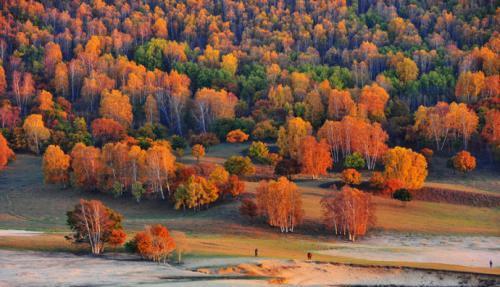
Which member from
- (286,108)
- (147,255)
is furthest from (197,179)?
(286,108)

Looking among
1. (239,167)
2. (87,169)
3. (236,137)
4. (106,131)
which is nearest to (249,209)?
(239,167)

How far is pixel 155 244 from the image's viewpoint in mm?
74500

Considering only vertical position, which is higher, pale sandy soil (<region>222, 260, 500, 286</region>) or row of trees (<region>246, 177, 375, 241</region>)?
row of trees (<region>246, 177, 375, 241</region>)

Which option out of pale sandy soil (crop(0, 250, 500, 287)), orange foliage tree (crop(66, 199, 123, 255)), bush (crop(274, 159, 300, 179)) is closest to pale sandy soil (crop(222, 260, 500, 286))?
pale sandy soil (crop(0, 250, 500, 287))

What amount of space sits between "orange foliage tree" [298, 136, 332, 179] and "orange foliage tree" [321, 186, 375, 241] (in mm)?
33170

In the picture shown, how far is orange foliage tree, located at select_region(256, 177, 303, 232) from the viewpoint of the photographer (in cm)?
10131

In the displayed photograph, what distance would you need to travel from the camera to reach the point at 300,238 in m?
97.4

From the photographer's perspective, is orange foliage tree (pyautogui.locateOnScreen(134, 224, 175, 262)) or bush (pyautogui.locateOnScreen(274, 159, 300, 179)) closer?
orange foliage tree (pyautogui.locateOnScreen(134, 224, 175, 262))

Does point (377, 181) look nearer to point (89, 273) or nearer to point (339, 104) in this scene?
point (339, 104)

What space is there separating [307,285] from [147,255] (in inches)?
671

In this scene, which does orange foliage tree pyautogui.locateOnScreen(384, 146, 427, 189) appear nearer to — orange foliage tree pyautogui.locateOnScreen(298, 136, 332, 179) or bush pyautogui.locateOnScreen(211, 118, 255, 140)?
orange foliage tree pyautogui.locateOnScreen(298, 136, 332, 179)

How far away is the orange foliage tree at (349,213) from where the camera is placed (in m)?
97.8

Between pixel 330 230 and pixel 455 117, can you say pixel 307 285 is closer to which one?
pixel 330 230

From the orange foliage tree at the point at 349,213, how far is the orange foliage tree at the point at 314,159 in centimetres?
3317
